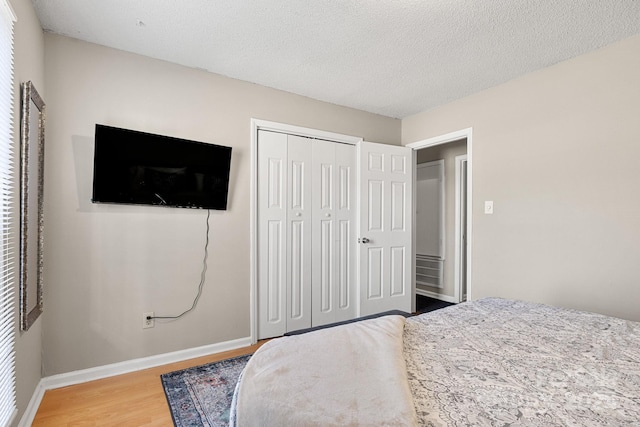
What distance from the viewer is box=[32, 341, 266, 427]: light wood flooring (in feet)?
5.88

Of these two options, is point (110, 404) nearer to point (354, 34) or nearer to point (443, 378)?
point (443, 378)

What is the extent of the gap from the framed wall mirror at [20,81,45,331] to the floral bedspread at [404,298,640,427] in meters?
2.00

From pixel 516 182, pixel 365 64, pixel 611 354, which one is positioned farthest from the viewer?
pixel 516 182

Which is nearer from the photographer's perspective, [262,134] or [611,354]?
[611,354]

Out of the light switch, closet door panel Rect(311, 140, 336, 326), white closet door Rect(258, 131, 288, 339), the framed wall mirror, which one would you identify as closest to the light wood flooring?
the framed wall mirror

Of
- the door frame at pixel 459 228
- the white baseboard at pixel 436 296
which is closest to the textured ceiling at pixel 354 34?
the door frame at pixel 459 228

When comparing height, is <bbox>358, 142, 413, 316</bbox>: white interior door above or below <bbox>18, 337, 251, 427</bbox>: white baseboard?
above

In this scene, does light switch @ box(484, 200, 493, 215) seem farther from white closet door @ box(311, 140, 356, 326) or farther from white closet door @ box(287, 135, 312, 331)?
white closet door @ box(287, 135, 312, 331)

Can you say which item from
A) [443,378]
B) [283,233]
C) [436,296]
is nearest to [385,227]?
[283,233]

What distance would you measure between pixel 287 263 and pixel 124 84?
1990 mm

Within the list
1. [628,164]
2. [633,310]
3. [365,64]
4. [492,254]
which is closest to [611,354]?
[633,310]

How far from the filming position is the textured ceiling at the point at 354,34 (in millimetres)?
1870

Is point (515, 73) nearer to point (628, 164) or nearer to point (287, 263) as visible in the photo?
point (628, 164)

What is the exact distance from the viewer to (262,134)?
299 centimetres
